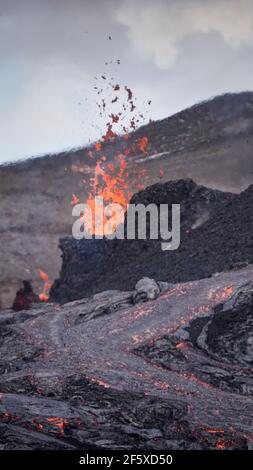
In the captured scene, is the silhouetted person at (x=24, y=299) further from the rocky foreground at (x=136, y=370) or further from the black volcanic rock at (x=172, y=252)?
the rocky foreground at (x=136, y=370)

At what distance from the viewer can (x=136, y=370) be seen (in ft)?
65.0

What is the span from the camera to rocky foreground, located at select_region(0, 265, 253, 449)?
14.7 metres

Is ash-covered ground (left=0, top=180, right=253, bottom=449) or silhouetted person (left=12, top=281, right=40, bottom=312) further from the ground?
silhouetted person (left=12, top=281, right=40, bottom=312)

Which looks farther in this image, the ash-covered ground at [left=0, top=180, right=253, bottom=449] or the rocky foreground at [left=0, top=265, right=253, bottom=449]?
the ash-covered ground at [left=0, top=180, right=253, bottom=449]

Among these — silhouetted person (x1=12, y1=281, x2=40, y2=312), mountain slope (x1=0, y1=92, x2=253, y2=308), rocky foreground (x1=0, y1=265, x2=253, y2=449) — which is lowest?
rocky foreground (x1=0, y1=265, x2=253, y2=449)

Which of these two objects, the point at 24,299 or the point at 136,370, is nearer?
the point at 136,370

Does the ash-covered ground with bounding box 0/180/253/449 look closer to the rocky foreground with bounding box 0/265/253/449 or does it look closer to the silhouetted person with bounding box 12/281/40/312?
the rocky foreground with bounding box 0/265/253/449

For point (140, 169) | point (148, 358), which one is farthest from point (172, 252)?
point (140, 169)

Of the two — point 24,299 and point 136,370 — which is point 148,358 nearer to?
point 136,370

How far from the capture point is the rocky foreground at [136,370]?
48.2 ft

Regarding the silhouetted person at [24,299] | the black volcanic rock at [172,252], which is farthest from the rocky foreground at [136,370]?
the silhouetted person at [24,299]

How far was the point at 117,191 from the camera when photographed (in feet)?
209

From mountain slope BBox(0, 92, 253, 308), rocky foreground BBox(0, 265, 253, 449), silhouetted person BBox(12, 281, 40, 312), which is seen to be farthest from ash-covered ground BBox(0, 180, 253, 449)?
mountain slope BBox(0, 92, 253, 308)

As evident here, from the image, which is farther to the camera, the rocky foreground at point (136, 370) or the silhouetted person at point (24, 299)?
the silhouetted person at point (24, 299)
